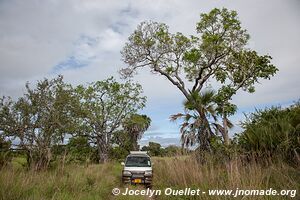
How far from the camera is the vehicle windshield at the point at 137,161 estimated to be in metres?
13.2

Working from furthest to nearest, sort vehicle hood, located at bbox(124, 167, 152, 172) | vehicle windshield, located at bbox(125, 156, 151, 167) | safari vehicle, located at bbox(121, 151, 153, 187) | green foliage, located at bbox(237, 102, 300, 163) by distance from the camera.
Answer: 1. vehicle windshield, located at bbox(125, 156, 151, 167)
2. vehicle hood, located at bbox(124, 167, 152, 172)
3. safari vehicle, located at bbox(121, 151, 153, 187)
4. green foliage, located at bbox(237, 102, 300, 163)

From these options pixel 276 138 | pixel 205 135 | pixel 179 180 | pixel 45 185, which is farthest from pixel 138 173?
pixel 276 138

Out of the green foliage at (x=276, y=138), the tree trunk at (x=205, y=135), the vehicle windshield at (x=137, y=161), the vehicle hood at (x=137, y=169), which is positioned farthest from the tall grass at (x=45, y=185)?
the tree trunk at (x=205, y=135)

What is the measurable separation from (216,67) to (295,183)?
44.3ft

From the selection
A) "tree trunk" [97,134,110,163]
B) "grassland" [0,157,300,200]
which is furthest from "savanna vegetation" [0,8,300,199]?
"tree trunk" [97,134,110,163]

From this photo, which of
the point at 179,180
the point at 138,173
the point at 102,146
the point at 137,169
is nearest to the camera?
the point at 179,180

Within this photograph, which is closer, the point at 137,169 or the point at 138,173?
the point at 138,173

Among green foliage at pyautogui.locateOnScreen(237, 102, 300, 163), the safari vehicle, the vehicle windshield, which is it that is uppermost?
green foliage at pyautogui.locateOnScreen(237, 102, 300, 163)

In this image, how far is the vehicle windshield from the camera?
43.4 feet

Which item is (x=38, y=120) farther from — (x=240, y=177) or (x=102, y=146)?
(x=102, y=146)

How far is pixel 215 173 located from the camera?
7.51m

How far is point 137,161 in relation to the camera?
45.0 ft

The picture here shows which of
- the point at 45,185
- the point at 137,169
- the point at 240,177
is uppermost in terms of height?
the point at 240,177

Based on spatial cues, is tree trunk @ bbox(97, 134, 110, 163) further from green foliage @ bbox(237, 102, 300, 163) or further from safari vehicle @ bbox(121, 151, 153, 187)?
green foliage @ bbox(237, 102, 300, 163)
